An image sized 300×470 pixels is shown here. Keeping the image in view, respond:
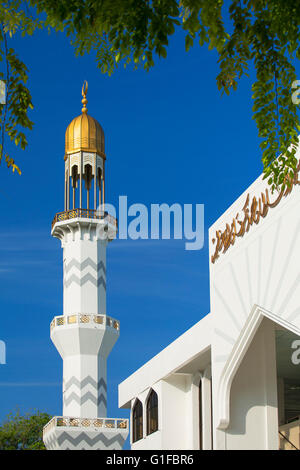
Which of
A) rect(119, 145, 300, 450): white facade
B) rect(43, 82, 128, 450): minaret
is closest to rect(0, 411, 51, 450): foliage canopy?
rect(43, 82, 128, 450): minaret

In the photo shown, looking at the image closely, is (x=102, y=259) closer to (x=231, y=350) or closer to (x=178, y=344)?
(x=178, y=344)


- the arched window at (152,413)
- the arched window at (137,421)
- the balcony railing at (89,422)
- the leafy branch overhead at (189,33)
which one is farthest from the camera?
the balcony railing at (89,422)

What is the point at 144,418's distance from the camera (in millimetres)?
26078

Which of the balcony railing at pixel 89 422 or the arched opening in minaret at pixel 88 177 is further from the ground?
the arched opening in minaret at pixel 88 177

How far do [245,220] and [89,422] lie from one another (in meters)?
18.4

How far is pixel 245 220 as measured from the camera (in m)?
15.4

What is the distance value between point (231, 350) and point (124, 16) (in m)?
11.4

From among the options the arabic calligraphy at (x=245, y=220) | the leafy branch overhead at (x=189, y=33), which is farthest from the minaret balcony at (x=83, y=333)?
the leafy branch overhead at (x=189, y=33)

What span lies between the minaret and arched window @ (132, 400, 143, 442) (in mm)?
3611

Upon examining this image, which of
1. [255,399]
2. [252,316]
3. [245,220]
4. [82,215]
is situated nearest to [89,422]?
[82,215]

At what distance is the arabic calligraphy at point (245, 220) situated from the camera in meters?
14.2

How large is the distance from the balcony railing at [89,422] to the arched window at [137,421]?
3445 mm

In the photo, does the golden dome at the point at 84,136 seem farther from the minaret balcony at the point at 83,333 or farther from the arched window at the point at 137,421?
the arched window at the point at 137,421
